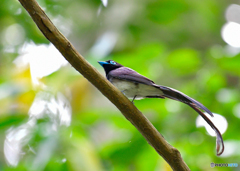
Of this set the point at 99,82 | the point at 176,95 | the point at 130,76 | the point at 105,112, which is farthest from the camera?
the point at 105,112

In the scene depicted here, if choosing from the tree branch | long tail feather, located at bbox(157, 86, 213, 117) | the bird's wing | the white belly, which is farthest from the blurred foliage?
the tree branch

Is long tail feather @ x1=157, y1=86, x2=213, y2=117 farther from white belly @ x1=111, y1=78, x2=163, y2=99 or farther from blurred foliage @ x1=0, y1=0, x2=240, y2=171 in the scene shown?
blurred foliage @ x1=0, y1=0, x2=240, y2=171

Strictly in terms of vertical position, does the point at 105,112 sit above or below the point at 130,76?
below

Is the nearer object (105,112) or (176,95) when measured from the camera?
(176,95)

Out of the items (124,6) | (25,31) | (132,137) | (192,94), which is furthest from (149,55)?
(25,31)

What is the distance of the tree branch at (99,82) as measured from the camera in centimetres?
205

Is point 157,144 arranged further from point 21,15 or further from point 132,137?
point 21,15

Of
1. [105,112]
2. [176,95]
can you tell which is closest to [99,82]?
[176,95]

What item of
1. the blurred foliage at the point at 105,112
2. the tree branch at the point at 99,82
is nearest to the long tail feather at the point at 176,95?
the tree branch at the point at 99,82

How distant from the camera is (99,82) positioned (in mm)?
2205

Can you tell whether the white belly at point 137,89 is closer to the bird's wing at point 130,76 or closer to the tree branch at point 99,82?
the bird's wing at point 130,76

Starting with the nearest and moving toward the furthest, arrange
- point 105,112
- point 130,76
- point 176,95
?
1. point 176,95
2. point 130,76
3. point 105,112

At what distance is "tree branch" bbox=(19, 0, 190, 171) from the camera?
2051mm

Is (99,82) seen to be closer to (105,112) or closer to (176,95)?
(176,95)
